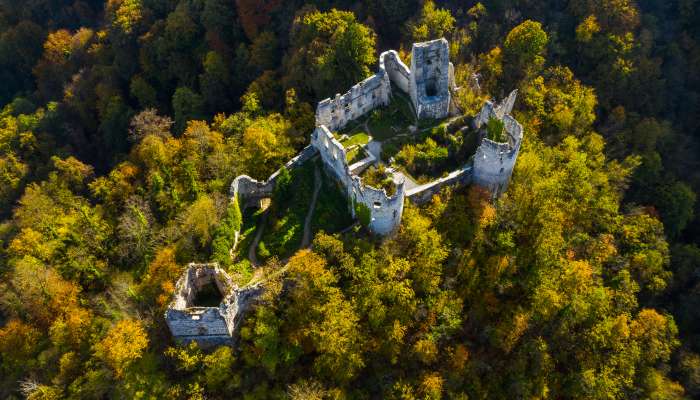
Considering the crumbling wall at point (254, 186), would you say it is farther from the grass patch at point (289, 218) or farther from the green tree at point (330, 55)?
the green tree at point (330, 55)

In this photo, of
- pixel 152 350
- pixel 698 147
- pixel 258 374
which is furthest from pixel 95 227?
pixel 698 147

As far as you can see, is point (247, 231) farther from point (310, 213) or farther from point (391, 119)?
point (391, 119)

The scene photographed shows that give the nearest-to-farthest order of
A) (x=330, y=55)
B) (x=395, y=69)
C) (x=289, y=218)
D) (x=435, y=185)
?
(x=435, y=185) < (x=289, y=218) < (x=395, y=69) < (x=330, y=55)

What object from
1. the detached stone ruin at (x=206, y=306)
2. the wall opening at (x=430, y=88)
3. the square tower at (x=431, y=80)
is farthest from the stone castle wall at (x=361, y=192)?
the detached stone ruin at (x=206, y=306)

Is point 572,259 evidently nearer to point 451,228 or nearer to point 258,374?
point 451,228

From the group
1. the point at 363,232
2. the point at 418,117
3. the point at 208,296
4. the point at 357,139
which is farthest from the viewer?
the point at 418,117

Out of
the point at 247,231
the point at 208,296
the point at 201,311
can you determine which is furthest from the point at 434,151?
the point at 201,311
